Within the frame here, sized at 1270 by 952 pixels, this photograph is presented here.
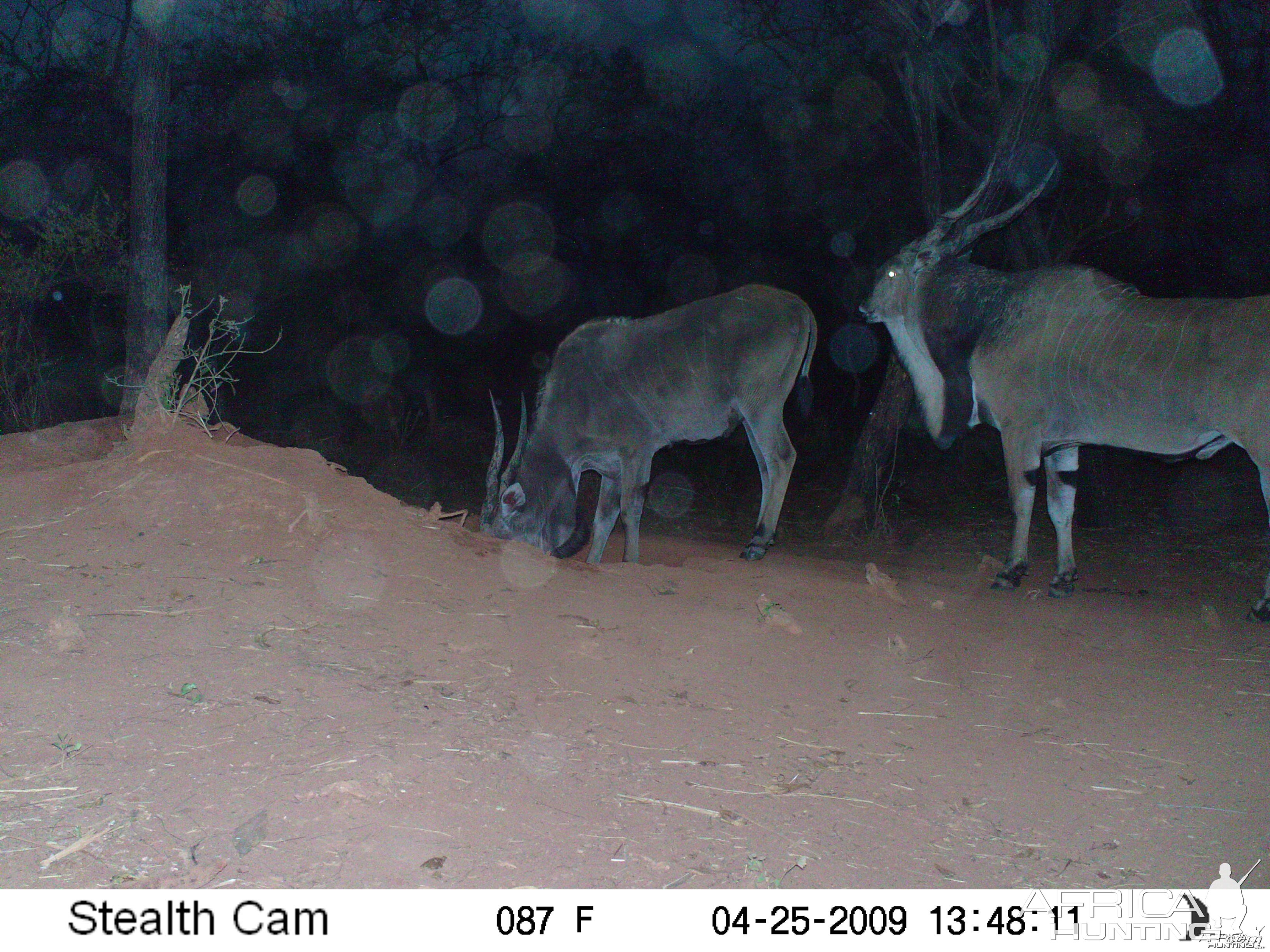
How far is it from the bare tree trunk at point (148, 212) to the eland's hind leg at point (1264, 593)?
22.7 ft

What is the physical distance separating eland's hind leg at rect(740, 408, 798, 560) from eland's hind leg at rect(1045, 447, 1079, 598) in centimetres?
175

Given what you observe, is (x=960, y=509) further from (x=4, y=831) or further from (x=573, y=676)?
(x=4, y=831)

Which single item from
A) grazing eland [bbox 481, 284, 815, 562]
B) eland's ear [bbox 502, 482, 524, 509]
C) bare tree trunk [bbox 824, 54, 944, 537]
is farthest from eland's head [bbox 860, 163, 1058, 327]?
eland's ear [bbox 502, 482, 524, 509]

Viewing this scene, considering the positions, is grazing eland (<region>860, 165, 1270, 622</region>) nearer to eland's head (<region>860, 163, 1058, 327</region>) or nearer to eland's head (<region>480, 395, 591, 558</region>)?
eland's head (<region>860, 163, 1058, 327</region>)

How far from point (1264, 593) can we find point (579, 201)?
13.3 metres

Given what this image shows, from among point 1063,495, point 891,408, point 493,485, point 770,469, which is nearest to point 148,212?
point 493,485

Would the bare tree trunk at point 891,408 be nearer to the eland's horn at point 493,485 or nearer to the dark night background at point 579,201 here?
the dark night background at point 579,201

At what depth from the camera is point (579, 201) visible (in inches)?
685

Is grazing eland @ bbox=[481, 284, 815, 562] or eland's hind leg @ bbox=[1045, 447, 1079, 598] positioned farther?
grazing eland @ bbox=[481, 284, 815, 562]

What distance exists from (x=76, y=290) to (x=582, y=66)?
26.5ft

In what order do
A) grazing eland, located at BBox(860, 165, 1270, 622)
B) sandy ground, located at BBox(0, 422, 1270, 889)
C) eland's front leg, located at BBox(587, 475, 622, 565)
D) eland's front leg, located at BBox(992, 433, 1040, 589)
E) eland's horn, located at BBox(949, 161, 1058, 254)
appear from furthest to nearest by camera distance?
eland's front leg, located at BBox(587, 475, 622, 565) → eland's horn, located at BBox(949, 161, 1058, 254) → eland's front leg, located at BBox(992, 433, 1040, 589) → grazing eland, located at BBox(860, 165, 1270, 622) → sandy ground, located at BBox(0, 422, 1270, 889)

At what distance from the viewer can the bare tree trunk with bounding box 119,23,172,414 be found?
721 cm

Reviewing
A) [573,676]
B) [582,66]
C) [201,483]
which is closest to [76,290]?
[582,66]

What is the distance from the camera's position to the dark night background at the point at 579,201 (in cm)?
986
